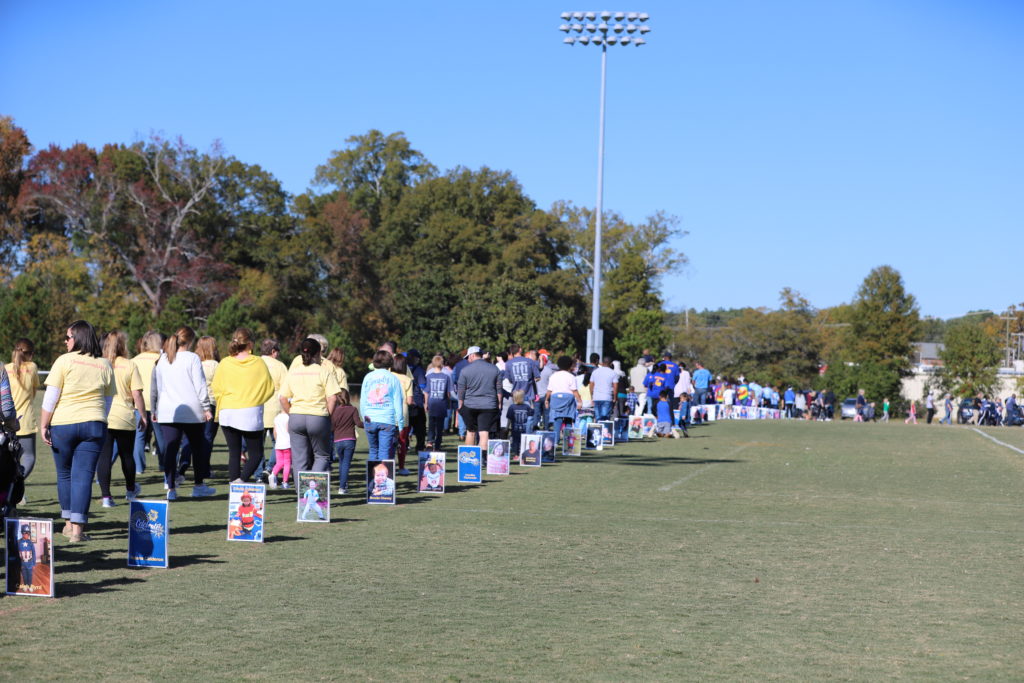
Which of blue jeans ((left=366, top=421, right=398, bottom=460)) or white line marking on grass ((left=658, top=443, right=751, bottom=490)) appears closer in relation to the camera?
blue jeans ((left=366, top=421, right=398, bottom=460))

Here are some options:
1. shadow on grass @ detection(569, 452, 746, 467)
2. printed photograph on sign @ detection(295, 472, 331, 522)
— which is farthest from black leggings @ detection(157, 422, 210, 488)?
shadow on grass @ detection(569, 452, 746, 467)

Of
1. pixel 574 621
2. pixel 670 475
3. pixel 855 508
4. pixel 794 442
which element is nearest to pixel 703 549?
pixel 574 621

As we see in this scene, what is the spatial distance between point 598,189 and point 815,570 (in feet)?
99.9

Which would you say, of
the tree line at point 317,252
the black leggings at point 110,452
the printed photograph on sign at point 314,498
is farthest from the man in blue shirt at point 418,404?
the tree line at point 317,252

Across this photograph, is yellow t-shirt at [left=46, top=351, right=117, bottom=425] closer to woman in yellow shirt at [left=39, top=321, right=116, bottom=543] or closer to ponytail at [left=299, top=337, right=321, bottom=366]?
woman in yellow shirt at [left=39, top=321, right=116, bottom=543]

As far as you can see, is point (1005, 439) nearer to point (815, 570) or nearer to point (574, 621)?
point (815, 570)

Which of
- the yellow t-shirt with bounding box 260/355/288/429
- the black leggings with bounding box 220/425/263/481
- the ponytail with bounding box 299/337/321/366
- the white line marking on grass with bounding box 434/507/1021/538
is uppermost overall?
the ponytail with bounding box 299/337/321/366

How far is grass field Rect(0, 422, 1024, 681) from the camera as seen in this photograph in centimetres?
644

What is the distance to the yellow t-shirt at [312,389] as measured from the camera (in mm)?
13430

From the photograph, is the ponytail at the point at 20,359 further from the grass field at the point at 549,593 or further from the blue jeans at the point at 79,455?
the blue jeans at the point at 79,455

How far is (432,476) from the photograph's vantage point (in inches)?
588

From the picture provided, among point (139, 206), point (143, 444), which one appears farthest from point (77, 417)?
point (139, 206)

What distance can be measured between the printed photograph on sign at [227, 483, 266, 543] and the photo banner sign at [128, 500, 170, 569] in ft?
4.45

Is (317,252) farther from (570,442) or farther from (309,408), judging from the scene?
(309,408)
